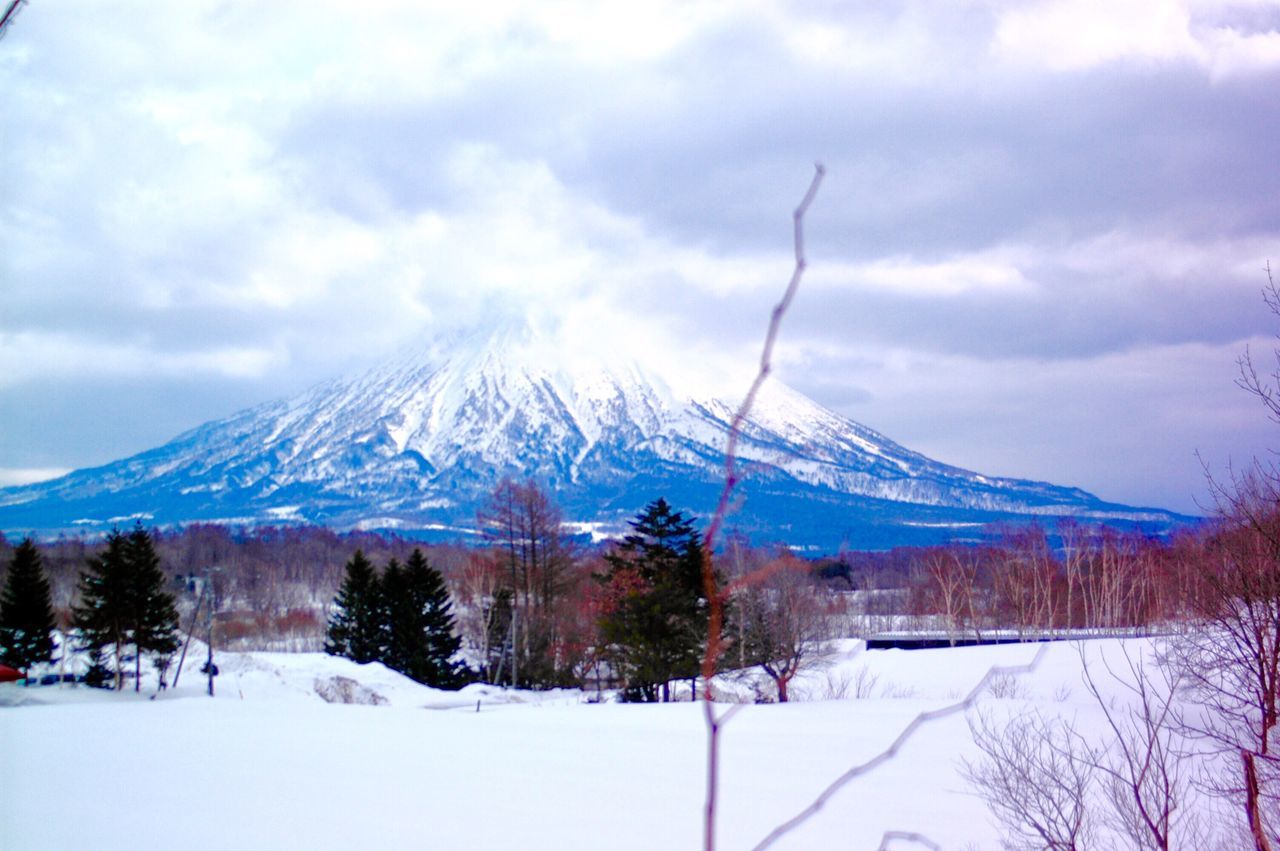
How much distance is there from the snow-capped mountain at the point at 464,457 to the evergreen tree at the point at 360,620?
90.1 ft

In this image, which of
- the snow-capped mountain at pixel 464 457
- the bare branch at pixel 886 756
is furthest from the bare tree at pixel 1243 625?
the snow-capped mountain at pixel 464 457

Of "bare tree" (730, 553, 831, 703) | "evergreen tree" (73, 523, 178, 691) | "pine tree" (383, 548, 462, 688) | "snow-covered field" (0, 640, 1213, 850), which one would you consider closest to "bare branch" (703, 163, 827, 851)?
"snow-covered field" (0, 640, 1213, 850)

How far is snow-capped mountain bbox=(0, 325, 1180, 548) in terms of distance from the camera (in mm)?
86000

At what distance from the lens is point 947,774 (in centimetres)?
1247

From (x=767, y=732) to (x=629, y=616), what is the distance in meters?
10.4

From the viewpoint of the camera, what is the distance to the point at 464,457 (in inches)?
5162

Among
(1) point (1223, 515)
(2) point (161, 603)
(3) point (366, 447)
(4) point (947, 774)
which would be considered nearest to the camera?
(1) point (1223, 515)

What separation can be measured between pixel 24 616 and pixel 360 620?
1153cm

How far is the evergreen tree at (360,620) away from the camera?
3728 cm

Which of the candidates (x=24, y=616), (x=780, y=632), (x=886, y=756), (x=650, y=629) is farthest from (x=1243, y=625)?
(x=24, y=616)

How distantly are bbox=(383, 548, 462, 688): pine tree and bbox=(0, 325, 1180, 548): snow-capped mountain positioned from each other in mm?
27919

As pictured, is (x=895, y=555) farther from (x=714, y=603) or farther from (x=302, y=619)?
(x=714, y=603)

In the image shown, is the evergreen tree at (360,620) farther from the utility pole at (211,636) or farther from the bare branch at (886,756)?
the bare branch at (886,756)

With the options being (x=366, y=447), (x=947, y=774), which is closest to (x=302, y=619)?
Result: (x=947, y=774)
